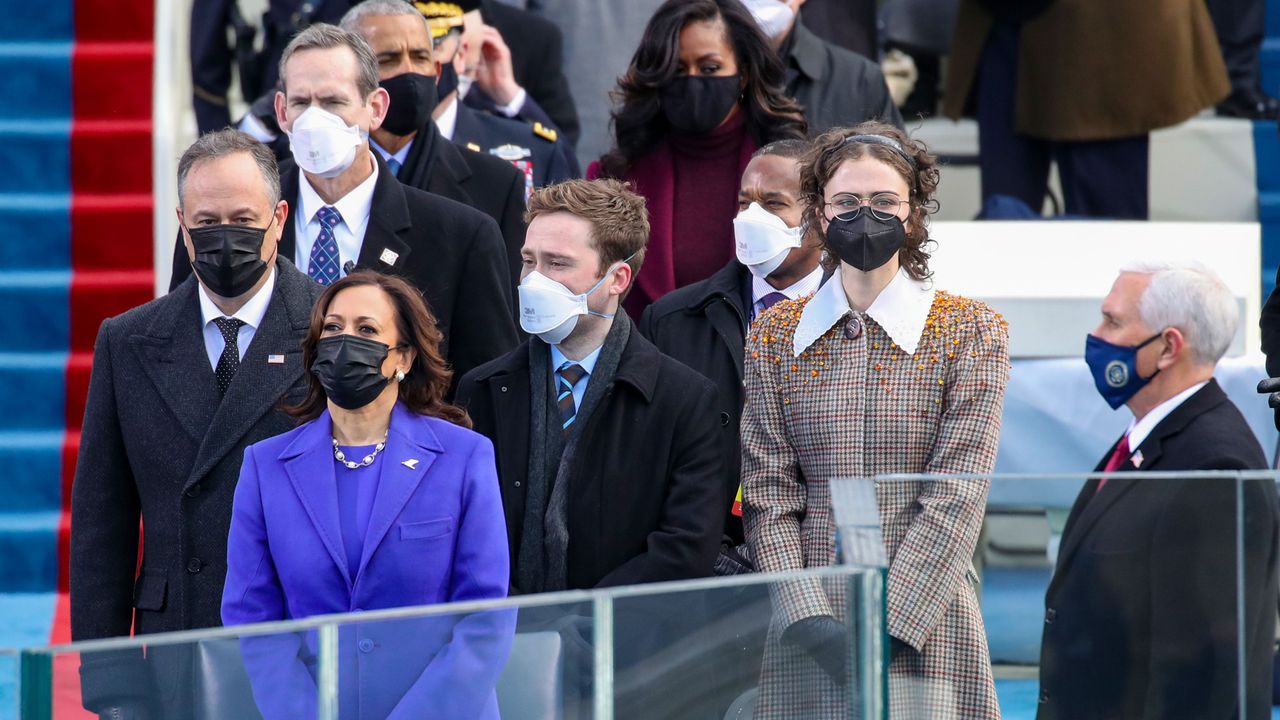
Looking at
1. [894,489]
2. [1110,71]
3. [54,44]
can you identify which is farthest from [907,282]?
[54,44]

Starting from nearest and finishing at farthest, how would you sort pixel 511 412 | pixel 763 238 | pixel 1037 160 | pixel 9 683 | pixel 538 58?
pixel 9 683
pixel 511 412
pixel 763 238
pixel 538 58
pixel 1037 160

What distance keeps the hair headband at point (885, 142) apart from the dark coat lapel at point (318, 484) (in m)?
1.40

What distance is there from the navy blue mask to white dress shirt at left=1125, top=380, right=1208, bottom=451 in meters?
0.08

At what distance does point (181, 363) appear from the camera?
174 inches

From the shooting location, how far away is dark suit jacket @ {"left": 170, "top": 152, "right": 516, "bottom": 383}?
16.7 feet

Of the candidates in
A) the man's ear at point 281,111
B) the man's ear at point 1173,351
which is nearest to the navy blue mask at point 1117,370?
the man's ear at point 1173,351

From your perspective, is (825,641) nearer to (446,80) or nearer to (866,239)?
(866,239)

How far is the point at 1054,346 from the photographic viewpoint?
286 inches

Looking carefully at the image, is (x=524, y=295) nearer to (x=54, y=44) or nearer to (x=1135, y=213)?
(x=1135, y=213)

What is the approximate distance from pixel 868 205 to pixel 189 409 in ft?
5.26

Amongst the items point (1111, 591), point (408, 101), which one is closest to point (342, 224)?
point (408, 101)

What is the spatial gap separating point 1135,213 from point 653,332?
373 cm

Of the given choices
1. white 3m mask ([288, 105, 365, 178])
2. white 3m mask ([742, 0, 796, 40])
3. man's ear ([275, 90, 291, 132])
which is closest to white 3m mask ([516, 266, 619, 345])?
white 3m mask ([288, 105, 365, 178])

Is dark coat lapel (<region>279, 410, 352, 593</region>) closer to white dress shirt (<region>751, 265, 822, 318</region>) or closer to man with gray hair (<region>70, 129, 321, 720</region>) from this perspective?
man with gray hair (<region>70, 129, 321, 720</region>)
